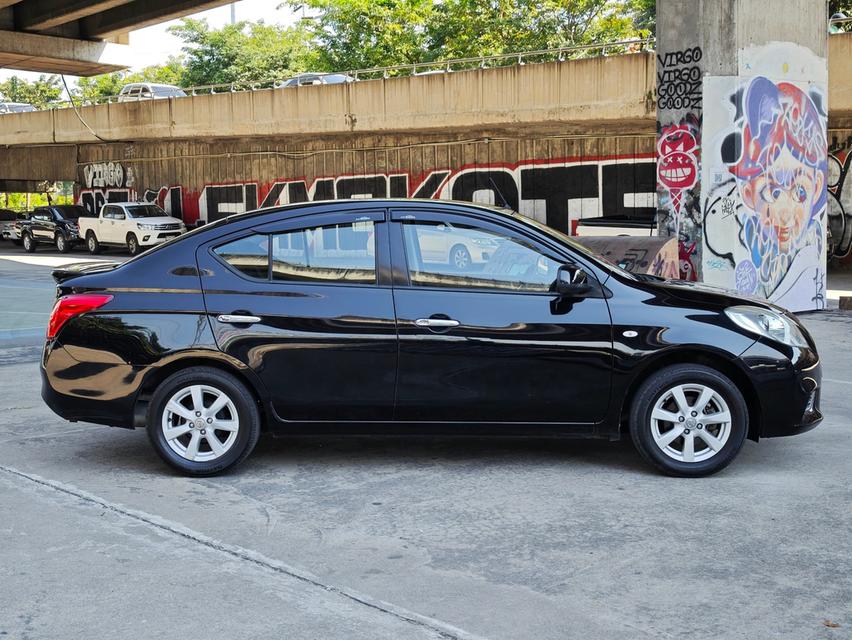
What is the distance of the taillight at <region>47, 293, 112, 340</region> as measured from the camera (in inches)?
241

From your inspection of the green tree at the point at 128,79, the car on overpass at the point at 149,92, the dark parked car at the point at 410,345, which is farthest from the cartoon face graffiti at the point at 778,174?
the green tree at the point at 128,79

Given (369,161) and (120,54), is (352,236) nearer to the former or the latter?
(369,161)

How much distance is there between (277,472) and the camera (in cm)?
620

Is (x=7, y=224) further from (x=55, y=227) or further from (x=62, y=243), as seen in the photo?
(x=62, y=243)

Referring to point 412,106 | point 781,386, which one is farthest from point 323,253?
point 412,106

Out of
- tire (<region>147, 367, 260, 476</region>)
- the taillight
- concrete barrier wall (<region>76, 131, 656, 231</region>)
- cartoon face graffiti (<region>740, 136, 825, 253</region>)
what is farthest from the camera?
concrete barrier wall (<region>76, 131, 656, 231</region>)

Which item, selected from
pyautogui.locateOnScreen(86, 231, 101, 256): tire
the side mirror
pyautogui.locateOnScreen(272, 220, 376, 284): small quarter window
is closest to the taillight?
pyautogui.locateOnScreen(272, 220, 376, 284): small quarter window

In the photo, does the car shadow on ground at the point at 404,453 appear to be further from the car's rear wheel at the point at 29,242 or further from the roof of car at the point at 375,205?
the car's rear wheel at the point at 29,242

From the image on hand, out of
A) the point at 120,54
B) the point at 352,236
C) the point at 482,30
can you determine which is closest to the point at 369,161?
the point at 120,54

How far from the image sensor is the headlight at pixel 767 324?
19.7 ft

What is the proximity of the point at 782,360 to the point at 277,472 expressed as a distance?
3.03 meters

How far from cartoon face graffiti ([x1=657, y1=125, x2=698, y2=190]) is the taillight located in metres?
9.59

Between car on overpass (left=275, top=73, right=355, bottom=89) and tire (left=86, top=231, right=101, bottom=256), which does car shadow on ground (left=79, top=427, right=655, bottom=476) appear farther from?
tire (left=86, top=231, right=101, bottom=256)

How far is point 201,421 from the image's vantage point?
237 inches
